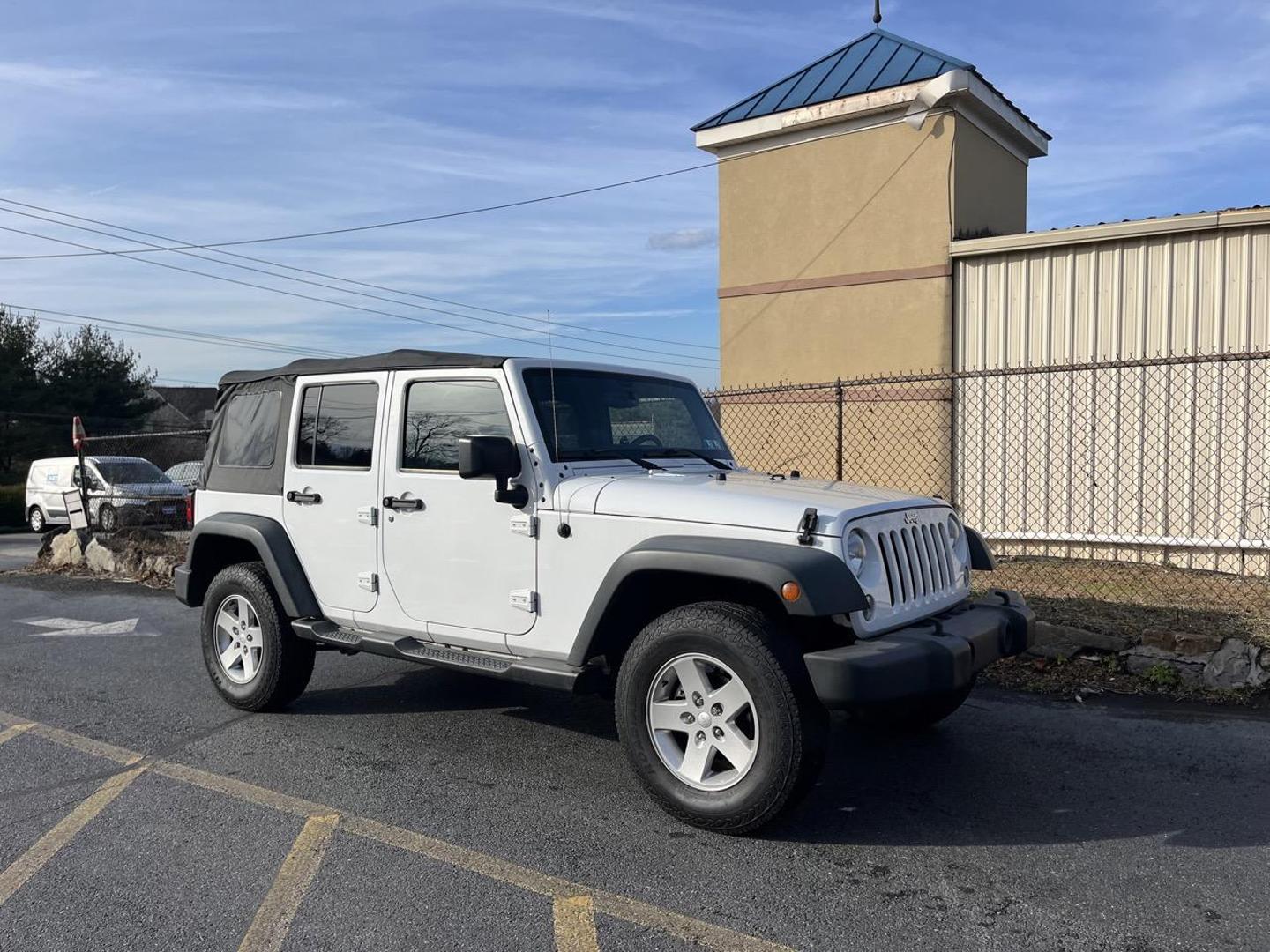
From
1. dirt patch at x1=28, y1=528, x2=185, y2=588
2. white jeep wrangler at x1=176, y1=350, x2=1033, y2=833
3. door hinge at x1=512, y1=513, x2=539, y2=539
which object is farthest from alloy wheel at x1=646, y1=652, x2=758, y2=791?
dirt patch at x1=28, y1=528, x2=185, y2=588

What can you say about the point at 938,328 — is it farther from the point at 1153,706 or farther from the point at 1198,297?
the point at 1153,706

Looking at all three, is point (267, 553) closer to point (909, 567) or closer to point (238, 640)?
point (238, 640)

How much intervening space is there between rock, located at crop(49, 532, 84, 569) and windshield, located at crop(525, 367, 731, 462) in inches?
401

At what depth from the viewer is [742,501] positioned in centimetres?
395

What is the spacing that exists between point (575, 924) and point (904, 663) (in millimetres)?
1444

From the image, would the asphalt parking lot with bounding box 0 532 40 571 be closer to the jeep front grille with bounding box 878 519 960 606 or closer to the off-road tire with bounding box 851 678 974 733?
the off-road tire with bounding box 851 678 974 733

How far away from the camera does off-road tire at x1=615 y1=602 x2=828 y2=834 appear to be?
143 inches

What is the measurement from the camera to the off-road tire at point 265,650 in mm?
5449

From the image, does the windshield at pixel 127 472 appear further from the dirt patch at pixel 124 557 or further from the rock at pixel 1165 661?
the rock at pixel 1165 661

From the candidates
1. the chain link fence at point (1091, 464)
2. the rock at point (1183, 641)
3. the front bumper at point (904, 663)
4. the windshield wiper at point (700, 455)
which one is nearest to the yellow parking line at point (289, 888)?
the front bumper at point (904, 663)

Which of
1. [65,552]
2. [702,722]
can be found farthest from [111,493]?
[702,722]

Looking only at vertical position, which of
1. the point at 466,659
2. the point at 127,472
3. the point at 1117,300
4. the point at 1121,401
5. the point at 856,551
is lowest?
the point at 466,659

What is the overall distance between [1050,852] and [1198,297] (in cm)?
708

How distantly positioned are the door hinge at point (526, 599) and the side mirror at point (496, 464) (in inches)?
15.1
